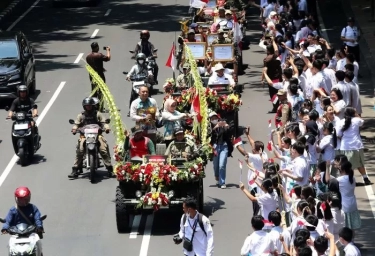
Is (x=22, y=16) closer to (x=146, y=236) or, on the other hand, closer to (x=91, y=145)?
(x=91, y=145)

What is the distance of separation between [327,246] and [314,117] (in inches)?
242

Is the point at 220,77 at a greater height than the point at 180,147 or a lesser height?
lesser

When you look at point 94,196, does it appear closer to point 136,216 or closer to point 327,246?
point 136,216

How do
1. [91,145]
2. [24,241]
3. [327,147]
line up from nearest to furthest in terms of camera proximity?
[24,241]
[327,147]
[91,145]

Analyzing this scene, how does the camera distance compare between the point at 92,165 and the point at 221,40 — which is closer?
the point at 92,165

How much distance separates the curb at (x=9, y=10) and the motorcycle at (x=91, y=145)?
1959 cm

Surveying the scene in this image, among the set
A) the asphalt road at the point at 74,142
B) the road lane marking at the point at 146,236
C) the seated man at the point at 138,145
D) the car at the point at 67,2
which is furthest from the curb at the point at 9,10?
the road lane marking at the point at 146,236

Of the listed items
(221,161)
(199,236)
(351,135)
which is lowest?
(221,161)

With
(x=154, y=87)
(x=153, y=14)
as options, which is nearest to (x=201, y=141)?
(x=154, y=87)

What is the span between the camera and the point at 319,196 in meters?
17.3

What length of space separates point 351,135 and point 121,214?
4724 mm

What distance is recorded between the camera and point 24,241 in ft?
54.6

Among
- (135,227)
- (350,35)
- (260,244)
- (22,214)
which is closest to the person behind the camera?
(260,244)

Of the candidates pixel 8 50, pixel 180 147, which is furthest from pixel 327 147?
pixel 8 50
